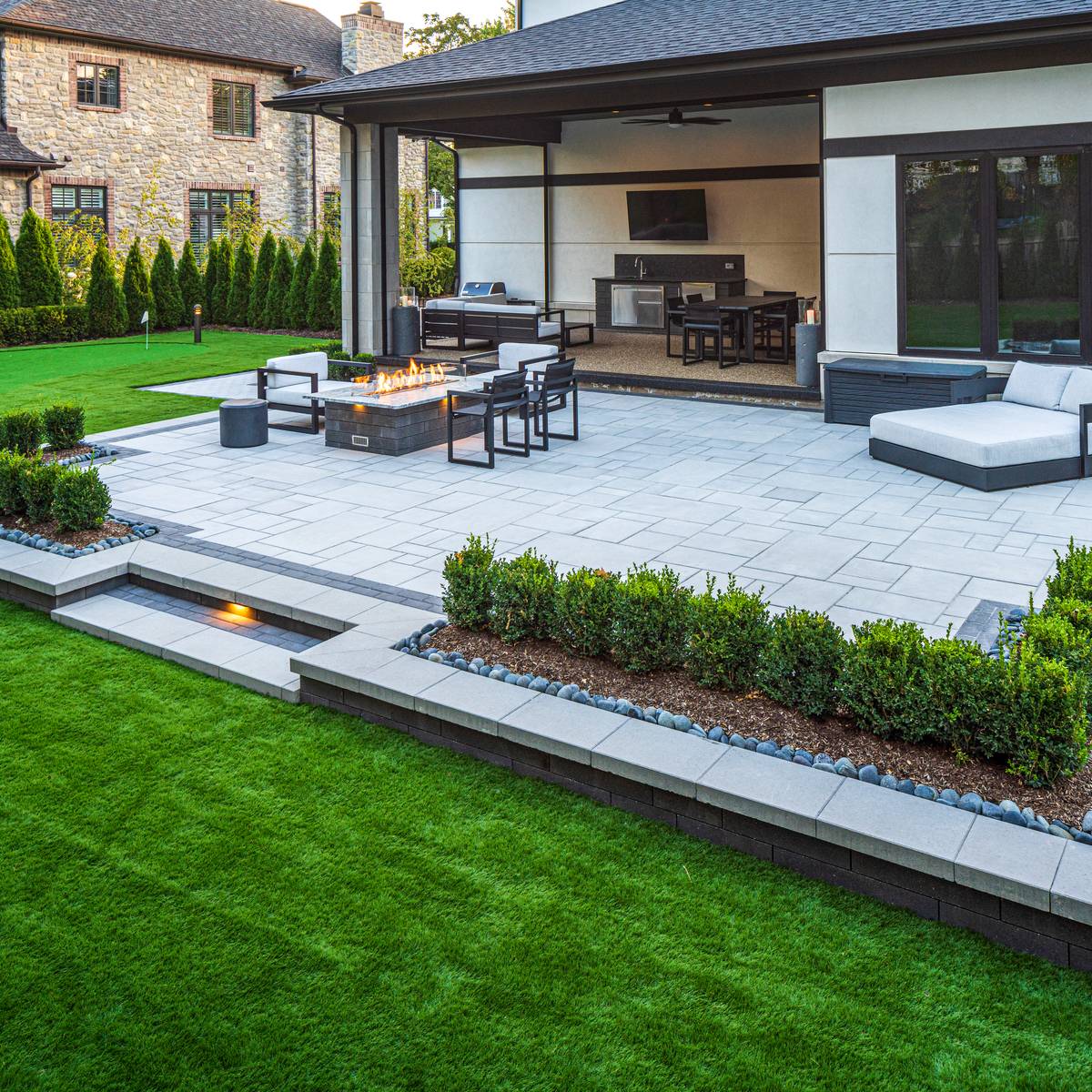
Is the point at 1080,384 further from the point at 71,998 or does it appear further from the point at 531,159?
the point at 531,159

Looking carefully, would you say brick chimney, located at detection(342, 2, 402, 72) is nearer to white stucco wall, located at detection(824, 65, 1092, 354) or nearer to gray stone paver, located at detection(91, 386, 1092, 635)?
white stucco wall, located at detection(824, 65, 1092, 354)

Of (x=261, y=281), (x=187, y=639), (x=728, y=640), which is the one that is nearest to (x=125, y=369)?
(x=261, y=281)

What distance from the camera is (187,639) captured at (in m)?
6.09

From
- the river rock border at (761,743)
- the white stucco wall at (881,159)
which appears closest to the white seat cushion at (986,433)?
the white stucco wall at (881,159)

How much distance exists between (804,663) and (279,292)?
61.9 feet

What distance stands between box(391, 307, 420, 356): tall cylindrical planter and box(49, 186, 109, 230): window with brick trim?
38.0ft

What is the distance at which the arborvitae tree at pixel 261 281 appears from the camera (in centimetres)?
2197

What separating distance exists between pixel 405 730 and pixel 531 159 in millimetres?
16335

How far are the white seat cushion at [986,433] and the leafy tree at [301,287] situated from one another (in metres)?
14.0

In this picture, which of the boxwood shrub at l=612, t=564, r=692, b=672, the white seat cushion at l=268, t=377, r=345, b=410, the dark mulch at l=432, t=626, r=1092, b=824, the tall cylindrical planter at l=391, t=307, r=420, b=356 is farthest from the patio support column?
the boxwood shrub at l=612, t=564, r=692, b=672

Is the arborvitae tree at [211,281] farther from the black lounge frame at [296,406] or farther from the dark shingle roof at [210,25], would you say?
the black lounge frame at [296,406]

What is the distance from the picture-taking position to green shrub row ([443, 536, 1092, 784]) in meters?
4.07

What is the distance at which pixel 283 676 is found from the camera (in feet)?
18.3

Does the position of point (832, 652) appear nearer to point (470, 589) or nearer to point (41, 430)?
point (470, 589)
